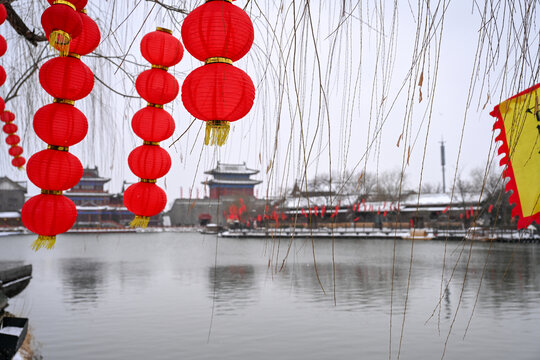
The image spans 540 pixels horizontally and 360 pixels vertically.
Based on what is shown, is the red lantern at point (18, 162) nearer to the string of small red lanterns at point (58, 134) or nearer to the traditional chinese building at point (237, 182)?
the string of small red lanterns at point (58, 134)

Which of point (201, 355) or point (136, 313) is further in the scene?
point (136, 313)

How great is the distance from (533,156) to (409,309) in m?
5.17

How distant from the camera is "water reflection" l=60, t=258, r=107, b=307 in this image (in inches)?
261

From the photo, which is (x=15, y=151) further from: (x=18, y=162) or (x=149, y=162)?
(x=149, y=162)

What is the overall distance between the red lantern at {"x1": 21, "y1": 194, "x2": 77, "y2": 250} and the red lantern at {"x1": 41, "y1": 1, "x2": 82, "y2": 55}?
52 cm

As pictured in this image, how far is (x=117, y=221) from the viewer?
1150 inches

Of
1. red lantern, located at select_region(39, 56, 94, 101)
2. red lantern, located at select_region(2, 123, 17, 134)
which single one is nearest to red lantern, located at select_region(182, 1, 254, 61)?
red lantern, located at select_region(39, 56, 94, 101)

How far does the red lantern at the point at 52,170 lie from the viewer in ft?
4.58

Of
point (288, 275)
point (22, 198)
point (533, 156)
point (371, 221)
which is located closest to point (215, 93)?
point (533, 156)

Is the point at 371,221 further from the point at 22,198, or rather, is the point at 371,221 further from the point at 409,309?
the point at 22,198

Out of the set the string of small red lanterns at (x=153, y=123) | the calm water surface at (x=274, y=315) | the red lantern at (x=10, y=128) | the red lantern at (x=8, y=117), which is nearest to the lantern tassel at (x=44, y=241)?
the string of small red lanterns at (x=153, y=123)

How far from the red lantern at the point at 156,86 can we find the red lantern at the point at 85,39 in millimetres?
200

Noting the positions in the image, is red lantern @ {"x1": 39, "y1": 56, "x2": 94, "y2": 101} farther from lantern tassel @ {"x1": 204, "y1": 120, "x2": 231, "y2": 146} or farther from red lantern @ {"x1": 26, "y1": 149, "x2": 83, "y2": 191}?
lantern tassel @ {"x1": 204, "y1": 120, "x2": 231, "y2": 146}

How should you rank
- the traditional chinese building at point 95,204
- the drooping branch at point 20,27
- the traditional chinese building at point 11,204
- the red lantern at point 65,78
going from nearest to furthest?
the red lantern at point 65,78 → the drooping branch at point 20,27 → the traditional chinese building at point 11,204 → the traditional chinese building at point 95,204
